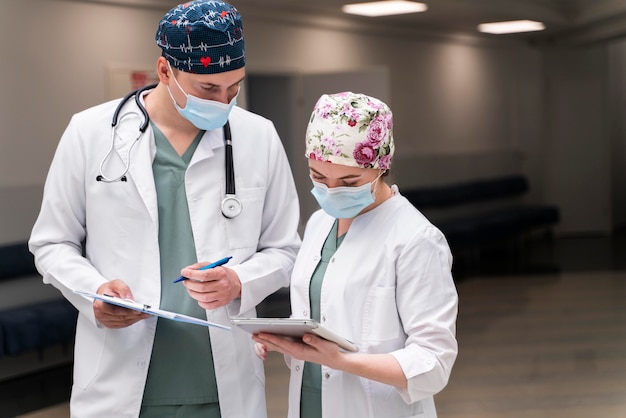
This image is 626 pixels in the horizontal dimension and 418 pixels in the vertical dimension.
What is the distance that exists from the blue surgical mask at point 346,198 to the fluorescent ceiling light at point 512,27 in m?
10.4

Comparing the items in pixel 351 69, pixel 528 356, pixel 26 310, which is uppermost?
pixel 351 69

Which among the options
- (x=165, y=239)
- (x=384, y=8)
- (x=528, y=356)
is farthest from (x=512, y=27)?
(x=165, y=239)

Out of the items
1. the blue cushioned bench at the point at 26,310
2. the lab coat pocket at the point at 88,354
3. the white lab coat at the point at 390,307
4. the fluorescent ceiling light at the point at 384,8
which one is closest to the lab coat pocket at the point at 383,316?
the white lab coat at the point at 390,307

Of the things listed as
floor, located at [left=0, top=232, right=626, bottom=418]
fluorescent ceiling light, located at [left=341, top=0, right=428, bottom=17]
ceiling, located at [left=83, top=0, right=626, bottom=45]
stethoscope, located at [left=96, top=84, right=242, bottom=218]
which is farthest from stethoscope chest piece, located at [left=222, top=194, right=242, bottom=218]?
fluorescent ceiling light, located at [left=341, top=0, right=428, bottom=17]

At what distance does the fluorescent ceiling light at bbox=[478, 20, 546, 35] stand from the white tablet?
10.7 meters

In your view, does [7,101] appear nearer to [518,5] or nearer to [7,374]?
[7,374]

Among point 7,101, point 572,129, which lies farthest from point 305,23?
point 572,129

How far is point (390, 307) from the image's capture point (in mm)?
1938

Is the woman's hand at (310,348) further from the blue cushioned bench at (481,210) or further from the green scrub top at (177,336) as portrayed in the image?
the blue cushioned bench at (481,210)

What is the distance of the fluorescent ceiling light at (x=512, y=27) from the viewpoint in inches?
472

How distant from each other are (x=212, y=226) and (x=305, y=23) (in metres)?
8.00

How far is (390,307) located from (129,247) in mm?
701

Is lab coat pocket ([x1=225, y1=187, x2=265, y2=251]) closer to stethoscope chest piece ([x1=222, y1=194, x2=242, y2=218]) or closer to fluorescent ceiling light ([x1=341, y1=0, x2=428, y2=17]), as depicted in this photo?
stethoscope chest piece ([x1=222, y1=194, x2=242, y2=218])

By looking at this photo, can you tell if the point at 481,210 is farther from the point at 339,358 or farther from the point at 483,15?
the point at 339,358
